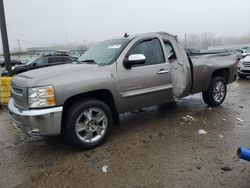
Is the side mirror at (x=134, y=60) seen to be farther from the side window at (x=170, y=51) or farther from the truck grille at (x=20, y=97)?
the truck grille at (x=20, y=97)

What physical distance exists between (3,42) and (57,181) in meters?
7.03

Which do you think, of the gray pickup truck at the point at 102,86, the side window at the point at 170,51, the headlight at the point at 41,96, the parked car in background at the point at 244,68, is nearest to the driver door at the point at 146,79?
the gray pickup truck at the point at 102,86

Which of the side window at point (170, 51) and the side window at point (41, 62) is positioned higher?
the side window at point (170, 51)

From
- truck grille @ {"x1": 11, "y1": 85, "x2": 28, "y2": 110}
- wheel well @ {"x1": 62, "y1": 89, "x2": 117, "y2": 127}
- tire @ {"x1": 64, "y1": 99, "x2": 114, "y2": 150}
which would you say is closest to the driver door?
wheel well @ {"x1": 62, "y1": 89, "x2": 117, "y2": 127}

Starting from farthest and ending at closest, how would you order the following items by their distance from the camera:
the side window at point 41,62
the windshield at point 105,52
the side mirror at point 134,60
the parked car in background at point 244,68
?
the side window at point 41,62, the parked car in background at point 244,68, the windshield at point 105,52, the side mirror at point 134,60

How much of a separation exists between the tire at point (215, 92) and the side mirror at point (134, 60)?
110 inches

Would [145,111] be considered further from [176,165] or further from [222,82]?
[176,165]

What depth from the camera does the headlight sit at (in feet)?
12.3

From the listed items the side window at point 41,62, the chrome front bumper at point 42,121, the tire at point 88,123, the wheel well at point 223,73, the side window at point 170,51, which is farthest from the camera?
the side window at point 41,62

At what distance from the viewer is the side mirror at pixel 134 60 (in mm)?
4523

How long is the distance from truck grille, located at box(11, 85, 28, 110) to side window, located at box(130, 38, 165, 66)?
2162 mm

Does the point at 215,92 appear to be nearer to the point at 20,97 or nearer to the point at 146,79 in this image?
the point at 146,79

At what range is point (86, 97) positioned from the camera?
429cm

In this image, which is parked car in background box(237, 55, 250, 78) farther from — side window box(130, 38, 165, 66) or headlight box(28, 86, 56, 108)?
headlight box(28, 86, 56, 108)
